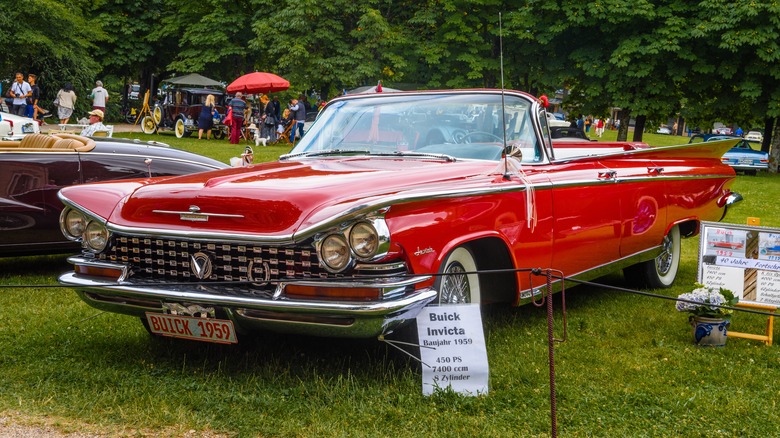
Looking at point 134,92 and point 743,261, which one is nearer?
point 743,261

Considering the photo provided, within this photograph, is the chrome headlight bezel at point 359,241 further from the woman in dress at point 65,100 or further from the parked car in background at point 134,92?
the parked car in background at point 134,92

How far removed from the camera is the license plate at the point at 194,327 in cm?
451

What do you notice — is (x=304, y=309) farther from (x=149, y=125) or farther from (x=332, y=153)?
(x=149, y=125)

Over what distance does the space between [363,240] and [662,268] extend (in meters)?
4.63

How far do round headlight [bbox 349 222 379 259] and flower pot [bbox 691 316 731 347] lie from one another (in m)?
2.79

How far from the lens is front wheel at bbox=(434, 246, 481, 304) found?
4.78 metres

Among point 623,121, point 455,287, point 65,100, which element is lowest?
point 623,121

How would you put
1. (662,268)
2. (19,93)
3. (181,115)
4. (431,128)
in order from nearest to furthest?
(431,128)
(662,268)
(19,93)
(181,115)

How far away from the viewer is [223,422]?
418cm

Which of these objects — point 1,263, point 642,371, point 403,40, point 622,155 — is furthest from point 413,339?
point 403,40

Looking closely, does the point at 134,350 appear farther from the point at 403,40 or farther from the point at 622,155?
the point at 403,40

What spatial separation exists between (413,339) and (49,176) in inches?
179

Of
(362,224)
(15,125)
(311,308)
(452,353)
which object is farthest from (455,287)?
(15,125)

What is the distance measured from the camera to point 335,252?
14.1 ft
